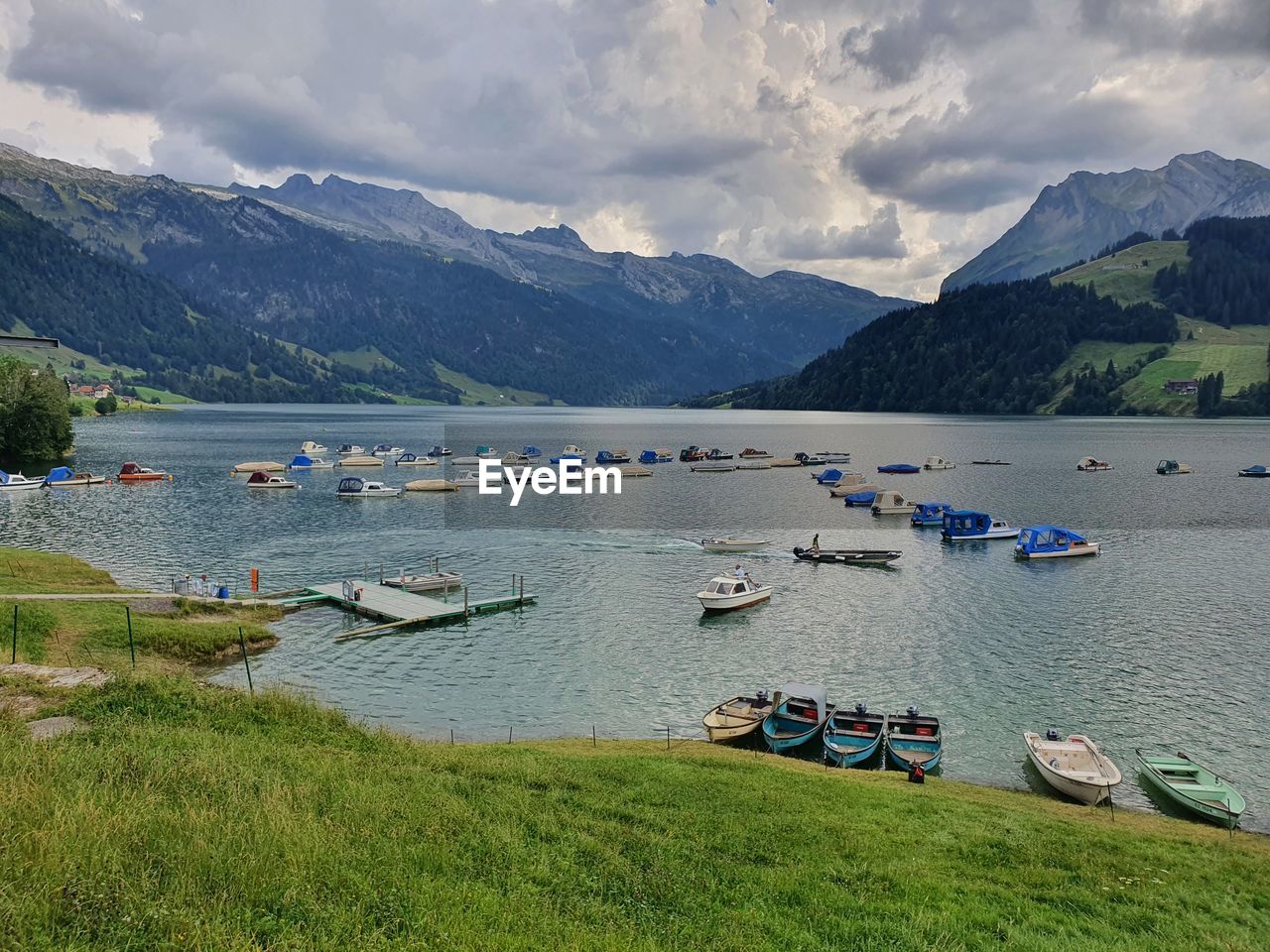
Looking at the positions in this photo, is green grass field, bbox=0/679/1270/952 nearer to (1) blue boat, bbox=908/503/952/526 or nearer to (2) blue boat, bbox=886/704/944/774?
(2) blue boat, bbox=886/704/944/774

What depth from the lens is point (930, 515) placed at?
104000mm

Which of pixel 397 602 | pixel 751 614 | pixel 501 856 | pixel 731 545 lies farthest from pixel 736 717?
pixel 731 545

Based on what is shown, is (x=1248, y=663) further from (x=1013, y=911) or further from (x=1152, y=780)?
(x=1013, y=911)

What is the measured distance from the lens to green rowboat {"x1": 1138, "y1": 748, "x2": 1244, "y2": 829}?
2967 cm

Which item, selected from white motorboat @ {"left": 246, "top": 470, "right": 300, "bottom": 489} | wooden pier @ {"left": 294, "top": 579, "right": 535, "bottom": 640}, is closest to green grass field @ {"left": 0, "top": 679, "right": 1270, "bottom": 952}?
wooden pier @ {"left": 294, "top": 579, "right": 535, "bottom": 640}

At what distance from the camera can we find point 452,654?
4941cm

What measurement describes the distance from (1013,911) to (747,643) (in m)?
35.9

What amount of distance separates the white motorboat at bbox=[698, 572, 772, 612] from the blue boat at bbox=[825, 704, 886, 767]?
20947 mm

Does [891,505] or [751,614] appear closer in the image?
[751,614]

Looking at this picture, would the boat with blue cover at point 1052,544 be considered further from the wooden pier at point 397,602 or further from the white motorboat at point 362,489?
the white motorboat at point 362,489

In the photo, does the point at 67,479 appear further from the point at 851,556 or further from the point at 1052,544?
the point at 1052,544

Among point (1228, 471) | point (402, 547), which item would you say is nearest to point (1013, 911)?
point (402, 547)

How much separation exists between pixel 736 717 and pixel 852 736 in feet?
17.8

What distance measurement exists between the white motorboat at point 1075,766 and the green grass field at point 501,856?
4.44 m
